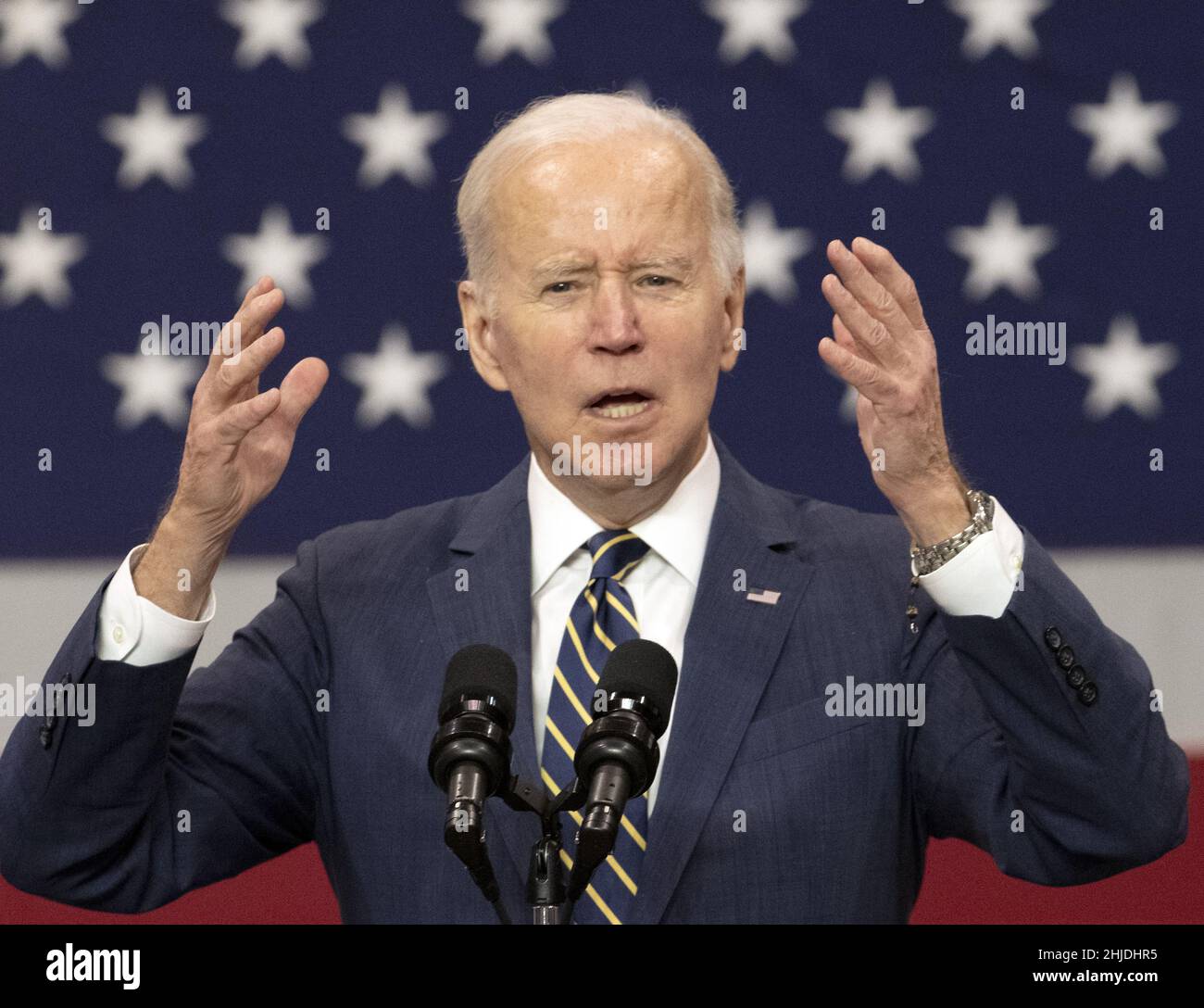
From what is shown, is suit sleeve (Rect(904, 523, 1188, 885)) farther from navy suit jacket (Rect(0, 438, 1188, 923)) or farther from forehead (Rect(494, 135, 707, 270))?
forehead (Rect(494, 135, 707, 270))

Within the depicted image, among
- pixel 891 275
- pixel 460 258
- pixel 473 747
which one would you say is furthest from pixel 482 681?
pixel 460 258

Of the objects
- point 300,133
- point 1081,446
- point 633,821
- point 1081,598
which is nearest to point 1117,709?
point 1081,598

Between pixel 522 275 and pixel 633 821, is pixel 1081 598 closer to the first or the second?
pixel 633 821

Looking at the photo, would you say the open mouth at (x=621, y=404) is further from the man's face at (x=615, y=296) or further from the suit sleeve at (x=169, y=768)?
the suit sleeve at (x=169, y=768)

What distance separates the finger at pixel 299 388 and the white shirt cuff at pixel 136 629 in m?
0.23

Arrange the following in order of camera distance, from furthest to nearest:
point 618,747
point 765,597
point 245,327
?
point 765,597 < point 245,327 < point 618,747

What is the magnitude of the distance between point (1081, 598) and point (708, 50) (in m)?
1.39

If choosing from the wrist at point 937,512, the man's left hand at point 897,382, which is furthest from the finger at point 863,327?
the wrist at point 937,512

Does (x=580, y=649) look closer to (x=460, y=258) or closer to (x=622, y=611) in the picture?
(x=622, y=611)

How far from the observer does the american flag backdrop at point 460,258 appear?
2.85 meters

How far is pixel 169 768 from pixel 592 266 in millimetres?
727

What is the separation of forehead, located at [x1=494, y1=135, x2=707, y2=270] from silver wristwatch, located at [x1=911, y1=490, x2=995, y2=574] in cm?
48

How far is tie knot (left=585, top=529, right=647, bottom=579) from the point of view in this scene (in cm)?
205

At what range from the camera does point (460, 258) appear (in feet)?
9.59
